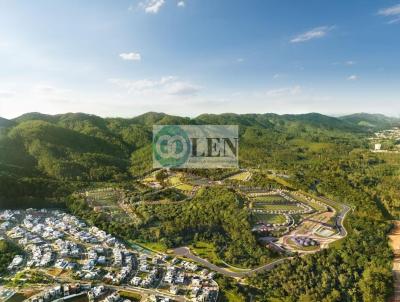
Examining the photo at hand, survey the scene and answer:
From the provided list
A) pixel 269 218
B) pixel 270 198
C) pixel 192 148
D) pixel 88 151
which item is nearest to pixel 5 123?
pixel 88 151

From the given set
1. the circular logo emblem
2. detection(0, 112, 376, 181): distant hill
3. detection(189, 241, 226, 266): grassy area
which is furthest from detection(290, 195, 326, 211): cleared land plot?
detection(0, 112, 376, 181): distant hill

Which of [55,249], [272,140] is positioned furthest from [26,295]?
[272,140]

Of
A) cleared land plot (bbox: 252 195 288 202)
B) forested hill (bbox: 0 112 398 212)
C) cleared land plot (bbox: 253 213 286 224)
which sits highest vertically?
forested hill (bbox: 0 112 398 212)

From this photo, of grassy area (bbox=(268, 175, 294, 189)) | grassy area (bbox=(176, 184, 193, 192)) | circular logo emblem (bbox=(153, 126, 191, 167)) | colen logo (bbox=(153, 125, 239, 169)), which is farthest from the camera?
circular logo emblem (bbox=(153, 126, 191, 167))

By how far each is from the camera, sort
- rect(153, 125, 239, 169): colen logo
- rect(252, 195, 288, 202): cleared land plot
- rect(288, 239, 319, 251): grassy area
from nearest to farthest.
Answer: rect(288, 239, 319, 251): grassy area → rect(252, 195, 288, 202): cleared land plot → rect(153, 125, 239, 169): colen logo

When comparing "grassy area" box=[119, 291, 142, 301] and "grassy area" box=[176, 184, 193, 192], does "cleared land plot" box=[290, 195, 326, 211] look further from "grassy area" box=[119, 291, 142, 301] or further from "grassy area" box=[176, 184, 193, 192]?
"grassy area" box=[119, 291, 142, 301]

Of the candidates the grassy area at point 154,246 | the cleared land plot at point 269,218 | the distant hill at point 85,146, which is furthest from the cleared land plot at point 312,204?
the distant hill at point 85,146
